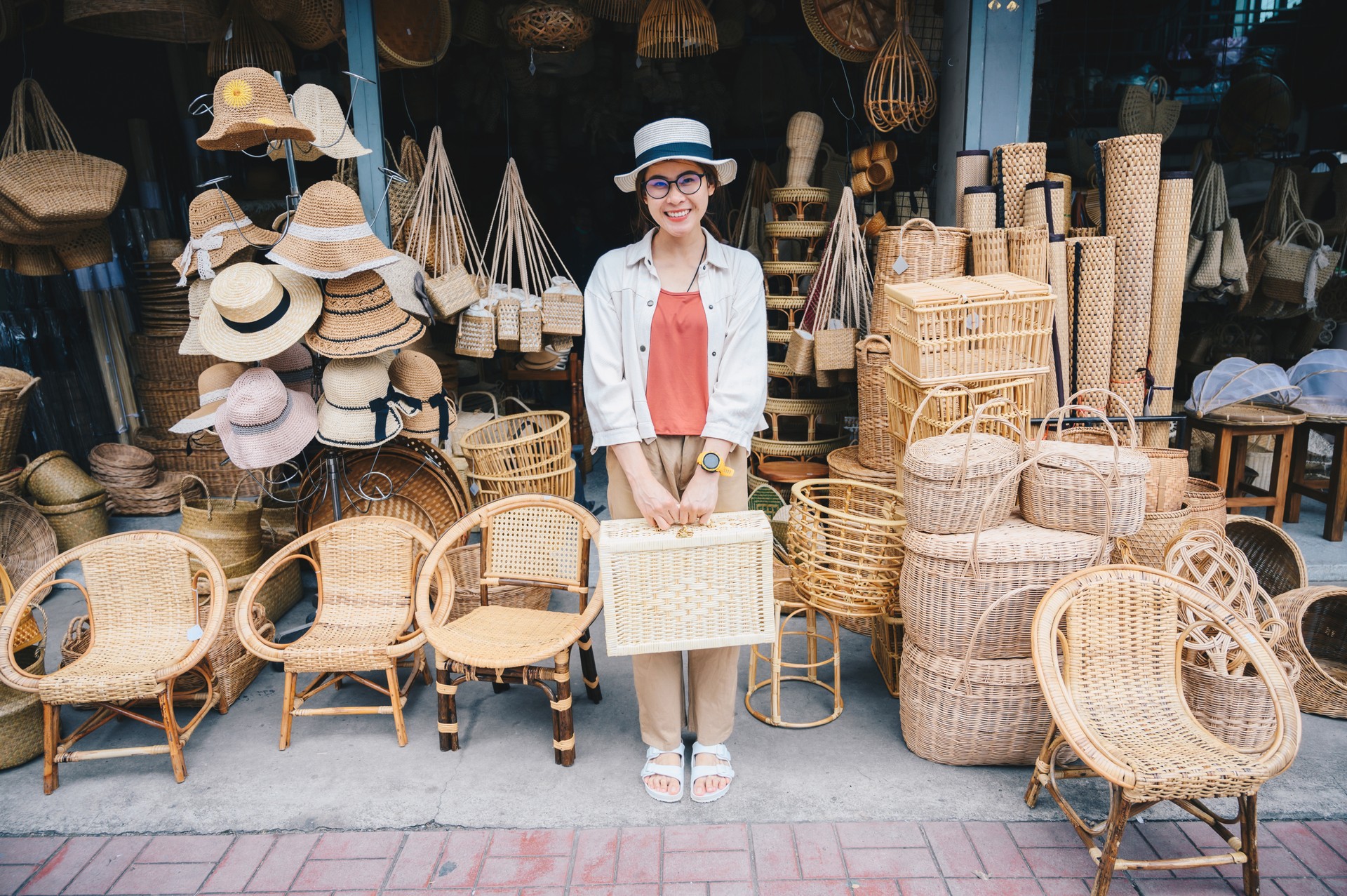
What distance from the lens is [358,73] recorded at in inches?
159

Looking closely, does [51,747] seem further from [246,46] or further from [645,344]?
[246,46]

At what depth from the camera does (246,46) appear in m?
4.79

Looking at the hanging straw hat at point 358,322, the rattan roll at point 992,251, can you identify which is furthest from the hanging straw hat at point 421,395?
the rattan roll at point 992,251

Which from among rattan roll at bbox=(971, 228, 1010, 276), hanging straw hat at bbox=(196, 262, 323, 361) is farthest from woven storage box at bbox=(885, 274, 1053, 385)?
hanging straw hat at bbox=(196, 262, 323, 361)

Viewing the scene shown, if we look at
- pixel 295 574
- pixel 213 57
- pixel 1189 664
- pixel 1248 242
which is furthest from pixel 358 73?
pixel 1248 242

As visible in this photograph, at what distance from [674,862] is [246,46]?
5.15 metres

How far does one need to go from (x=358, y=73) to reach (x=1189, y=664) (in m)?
4.51

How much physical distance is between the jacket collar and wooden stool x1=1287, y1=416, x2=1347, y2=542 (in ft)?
13.1

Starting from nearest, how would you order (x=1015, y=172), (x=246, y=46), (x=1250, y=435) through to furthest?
(x=1015, y=172)
(x=1250, y=435)
(x=246, y=46)

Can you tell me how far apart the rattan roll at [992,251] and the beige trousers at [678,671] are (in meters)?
2.03

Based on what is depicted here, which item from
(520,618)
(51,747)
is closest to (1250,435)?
(520,618)

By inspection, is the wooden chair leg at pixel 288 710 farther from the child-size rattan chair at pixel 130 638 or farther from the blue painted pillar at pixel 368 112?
the blue painted pillar at pixel 368 112

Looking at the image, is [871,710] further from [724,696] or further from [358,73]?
[358,73]

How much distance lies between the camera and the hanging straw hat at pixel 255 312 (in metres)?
3.13
